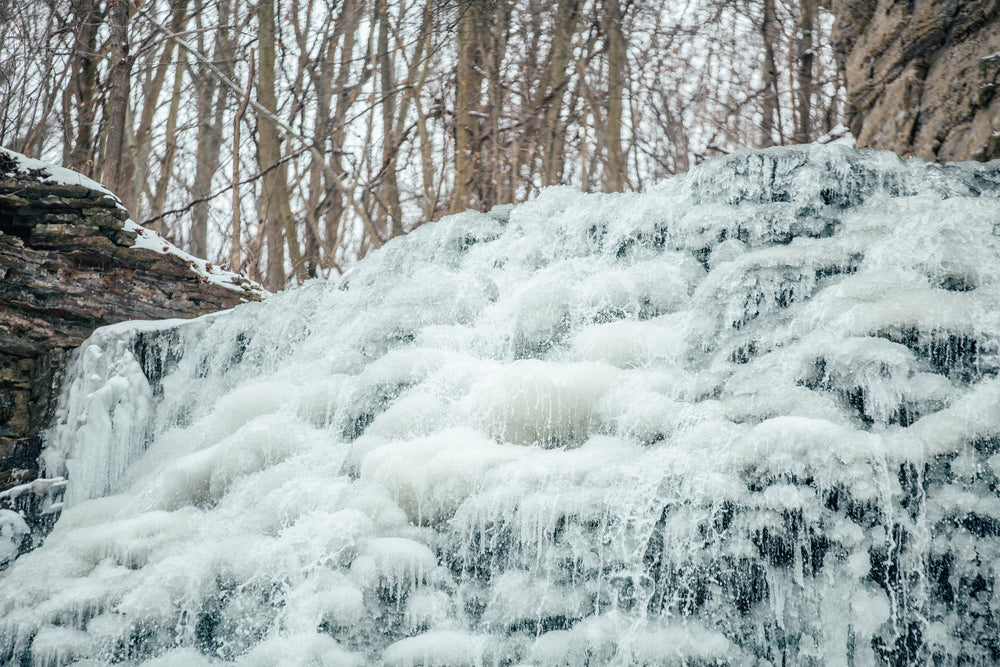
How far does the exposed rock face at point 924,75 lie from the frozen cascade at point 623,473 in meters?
0.75

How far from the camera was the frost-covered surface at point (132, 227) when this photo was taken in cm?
474

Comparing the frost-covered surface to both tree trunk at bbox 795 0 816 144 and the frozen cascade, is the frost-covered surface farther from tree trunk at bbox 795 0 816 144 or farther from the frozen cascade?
tree trunk at bbox 795 0 816 144

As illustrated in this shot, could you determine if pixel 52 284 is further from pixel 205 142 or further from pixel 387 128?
pixel 205 142

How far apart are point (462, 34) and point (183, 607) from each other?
577 centimetres

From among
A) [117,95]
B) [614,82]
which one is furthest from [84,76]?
[614,82]

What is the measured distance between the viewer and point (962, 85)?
423 centimetres

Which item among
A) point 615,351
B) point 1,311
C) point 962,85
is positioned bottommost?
point 615,351

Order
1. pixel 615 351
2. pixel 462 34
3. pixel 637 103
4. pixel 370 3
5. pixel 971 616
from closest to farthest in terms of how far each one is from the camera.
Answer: pixel 971 616
pixel 615 351
pixel 462 34
pixel 370 3
pixel 637 103

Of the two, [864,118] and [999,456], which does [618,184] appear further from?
[999,456]

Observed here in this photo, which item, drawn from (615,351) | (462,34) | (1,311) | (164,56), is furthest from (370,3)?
(615,351)

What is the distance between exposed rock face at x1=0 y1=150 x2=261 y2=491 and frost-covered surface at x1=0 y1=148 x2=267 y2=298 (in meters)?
0.01

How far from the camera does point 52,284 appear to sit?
4621 millimetres

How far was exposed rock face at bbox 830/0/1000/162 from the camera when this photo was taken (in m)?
4.12

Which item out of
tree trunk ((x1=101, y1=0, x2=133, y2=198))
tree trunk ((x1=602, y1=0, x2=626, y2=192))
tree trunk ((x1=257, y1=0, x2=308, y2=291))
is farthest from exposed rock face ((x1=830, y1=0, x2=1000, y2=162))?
tree trunk ((x1=101, y1=0, x2=133, y2=198))
